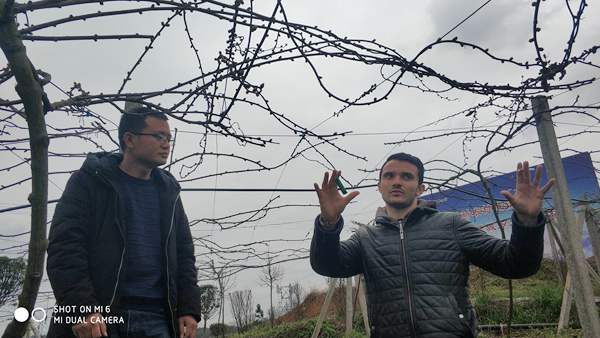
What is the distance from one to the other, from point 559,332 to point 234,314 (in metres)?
12.6

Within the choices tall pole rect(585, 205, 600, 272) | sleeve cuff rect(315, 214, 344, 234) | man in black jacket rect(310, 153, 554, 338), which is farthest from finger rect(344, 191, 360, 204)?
tall pole rect(585, 205, 600, 272)

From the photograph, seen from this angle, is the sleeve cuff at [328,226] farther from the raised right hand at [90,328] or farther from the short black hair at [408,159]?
the raised right hand at [90,328]

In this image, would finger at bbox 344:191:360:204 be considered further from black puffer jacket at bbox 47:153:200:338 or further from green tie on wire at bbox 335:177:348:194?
black puffer jacket at bbox 47:153:200:338

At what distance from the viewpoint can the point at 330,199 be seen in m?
2.05

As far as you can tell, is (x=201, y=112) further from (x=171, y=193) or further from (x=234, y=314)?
(x=234, y=314)

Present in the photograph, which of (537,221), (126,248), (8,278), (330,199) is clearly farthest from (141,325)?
(8,278)

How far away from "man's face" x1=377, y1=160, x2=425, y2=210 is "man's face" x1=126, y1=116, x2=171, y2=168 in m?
1.10

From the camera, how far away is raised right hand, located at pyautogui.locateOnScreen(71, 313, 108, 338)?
1616mm

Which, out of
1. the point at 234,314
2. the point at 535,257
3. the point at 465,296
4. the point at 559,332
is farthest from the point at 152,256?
the point at 234,314

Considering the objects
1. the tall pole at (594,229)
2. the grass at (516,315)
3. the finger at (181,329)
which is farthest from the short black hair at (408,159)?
the grass at (516,315)

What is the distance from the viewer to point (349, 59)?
4.48 feet

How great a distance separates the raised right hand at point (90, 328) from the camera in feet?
5.30

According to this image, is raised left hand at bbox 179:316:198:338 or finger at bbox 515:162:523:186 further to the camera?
raised left hand at bbox 179:316:198:338

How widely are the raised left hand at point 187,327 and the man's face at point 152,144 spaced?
0.74 m
